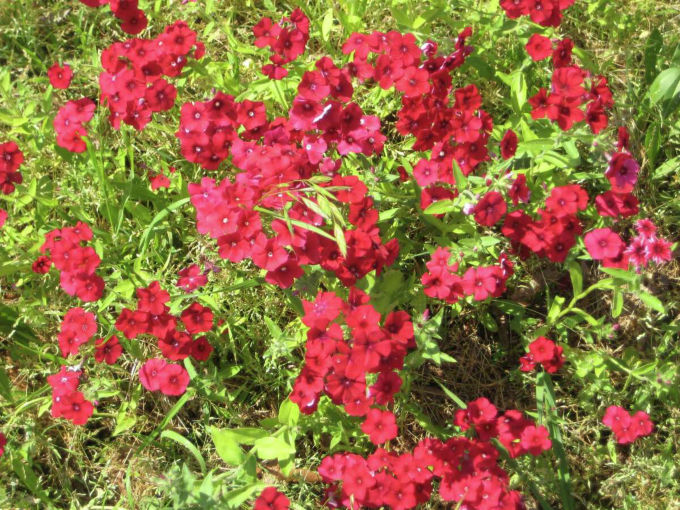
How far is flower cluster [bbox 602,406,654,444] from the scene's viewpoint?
3615 mm

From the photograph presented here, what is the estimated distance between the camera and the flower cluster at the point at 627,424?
3.62 meters

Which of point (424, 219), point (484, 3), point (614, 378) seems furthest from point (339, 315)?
point (484, 3)

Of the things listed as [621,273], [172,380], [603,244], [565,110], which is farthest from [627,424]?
[172,380]

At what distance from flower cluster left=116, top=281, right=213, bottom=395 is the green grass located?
0.39ft

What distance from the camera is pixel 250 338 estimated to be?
4367 millimetres

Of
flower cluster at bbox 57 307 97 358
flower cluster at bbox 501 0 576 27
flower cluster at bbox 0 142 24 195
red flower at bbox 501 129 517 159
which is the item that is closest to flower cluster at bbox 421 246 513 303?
red flower at bbox 501 129 517 159

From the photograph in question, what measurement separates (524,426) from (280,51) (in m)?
2.56

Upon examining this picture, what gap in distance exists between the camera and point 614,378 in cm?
418

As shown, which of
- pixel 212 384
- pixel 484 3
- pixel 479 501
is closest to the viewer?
pixel 479 501

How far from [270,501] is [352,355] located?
0.81 meters

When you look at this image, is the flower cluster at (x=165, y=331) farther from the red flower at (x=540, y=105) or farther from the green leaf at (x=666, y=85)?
the green leaf at (x=666, y=85)

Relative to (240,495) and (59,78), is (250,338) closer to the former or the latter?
(240,495)

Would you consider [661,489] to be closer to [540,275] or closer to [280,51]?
[540,275]

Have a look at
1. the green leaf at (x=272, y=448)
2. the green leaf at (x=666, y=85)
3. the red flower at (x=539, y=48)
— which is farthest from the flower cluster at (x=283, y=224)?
the green leaf at (x=666, y=85)
